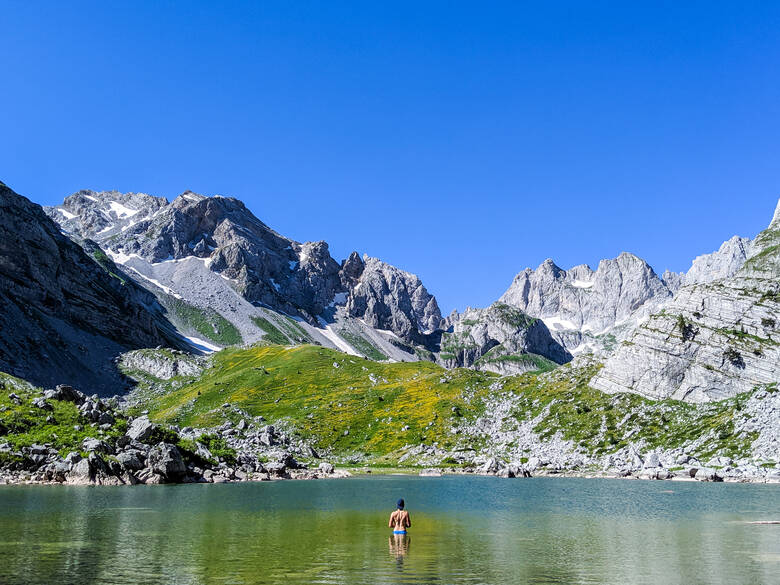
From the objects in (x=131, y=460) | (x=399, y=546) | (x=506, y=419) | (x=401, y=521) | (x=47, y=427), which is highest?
(x=506, y=419)

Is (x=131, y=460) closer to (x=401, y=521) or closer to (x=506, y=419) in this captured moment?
(x=401, y=521)

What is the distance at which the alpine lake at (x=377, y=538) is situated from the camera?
32062 millimetres

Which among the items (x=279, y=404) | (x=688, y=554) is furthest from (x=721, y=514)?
(x=279, y=404)

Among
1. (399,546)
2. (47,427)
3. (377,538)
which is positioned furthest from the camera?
(47,427)

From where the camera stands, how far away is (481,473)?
429 feet

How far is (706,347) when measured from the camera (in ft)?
493

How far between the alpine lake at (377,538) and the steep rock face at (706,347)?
6774 centimetres

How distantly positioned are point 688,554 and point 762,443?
9357cm

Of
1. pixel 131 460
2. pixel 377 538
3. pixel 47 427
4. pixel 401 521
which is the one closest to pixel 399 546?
pixel 401 521

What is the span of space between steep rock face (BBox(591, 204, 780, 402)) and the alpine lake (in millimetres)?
67744

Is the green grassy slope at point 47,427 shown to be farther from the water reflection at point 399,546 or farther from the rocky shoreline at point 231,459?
the water reflection at point 399,546

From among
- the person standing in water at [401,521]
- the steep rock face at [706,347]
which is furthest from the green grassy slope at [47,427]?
the steep rock face at [706,347]

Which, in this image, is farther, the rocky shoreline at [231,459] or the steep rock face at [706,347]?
the steep rock face at [706,347]

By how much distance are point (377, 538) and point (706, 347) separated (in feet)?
431
